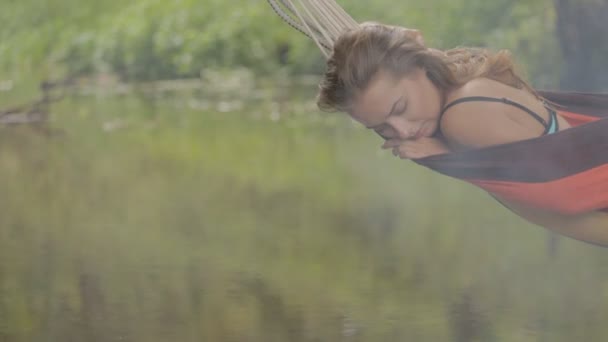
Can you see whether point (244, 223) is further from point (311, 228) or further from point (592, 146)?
point (592, 146)

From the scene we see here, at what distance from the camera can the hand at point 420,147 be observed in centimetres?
182

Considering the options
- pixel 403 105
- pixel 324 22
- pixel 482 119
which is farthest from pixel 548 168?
pixel 324 22

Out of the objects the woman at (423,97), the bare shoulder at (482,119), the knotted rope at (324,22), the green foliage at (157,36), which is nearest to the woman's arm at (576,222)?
the woman at (423,97)

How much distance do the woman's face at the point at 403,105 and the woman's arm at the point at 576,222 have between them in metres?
0.17

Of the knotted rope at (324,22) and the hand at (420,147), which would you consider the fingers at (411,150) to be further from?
the knotted rope at (324,22)

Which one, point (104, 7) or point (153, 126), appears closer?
point (153, 126)

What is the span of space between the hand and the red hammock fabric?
1 centimetres

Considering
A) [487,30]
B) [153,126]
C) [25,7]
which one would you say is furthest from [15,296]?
[25,7]

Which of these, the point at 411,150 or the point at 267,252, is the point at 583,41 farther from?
the point at 411,150

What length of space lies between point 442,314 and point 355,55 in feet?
3.19

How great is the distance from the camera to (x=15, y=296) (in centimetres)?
286

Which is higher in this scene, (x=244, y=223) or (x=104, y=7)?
(x=244, y=223)

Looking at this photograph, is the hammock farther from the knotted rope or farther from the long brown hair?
the knotted rope

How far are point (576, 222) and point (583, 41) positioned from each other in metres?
3.84
